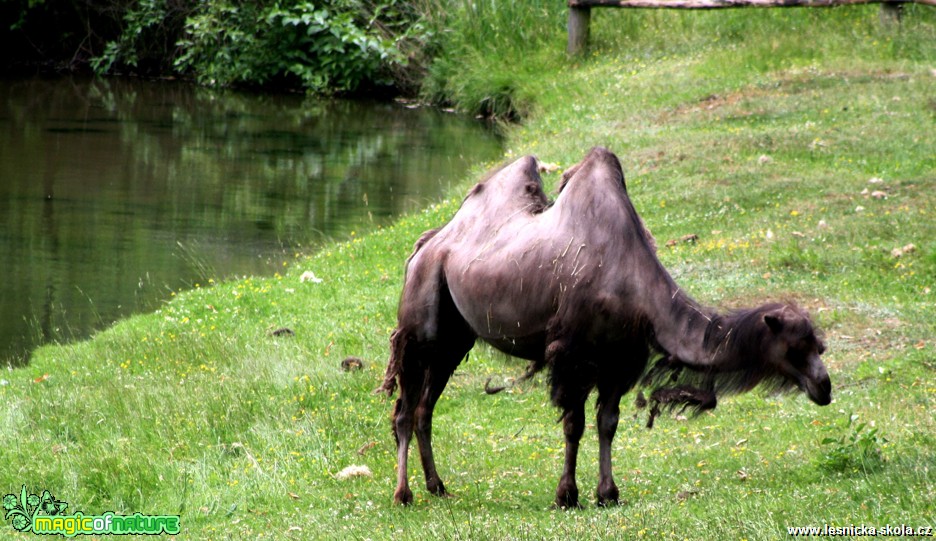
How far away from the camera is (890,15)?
2223cm

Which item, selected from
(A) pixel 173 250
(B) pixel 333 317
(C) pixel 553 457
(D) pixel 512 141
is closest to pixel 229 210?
(A) pixel 173 250

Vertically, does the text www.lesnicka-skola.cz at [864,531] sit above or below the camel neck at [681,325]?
below

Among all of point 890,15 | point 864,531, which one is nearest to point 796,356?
point 864,531

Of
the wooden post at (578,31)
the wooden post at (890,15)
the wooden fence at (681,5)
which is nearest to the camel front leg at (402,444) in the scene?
the wooden fence at (681,5)

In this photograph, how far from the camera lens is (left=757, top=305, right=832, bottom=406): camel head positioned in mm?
6031

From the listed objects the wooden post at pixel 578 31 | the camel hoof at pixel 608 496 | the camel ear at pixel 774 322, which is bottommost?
the camel hoof at pixel 608 496

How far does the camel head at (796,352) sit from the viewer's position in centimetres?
603

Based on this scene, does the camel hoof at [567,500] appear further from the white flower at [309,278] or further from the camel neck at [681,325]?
the white flower at [309,278]

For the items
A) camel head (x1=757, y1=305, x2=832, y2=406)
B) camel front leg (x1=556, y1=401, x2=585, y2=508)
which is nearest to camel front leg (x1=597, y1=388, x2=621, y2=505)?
camel front leg (x1=556, y1=401, x2=585, y2=508)

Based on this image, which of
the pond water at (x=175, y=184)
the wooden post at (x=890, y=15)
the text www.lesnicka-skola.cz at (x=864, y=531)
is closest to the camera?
the text www.lesnicka-skola.cz at (x=864, y=531)

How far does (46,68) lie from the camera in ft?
119

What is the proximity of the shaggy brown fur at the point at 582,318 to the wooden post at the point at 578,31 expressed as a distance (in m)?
19.6

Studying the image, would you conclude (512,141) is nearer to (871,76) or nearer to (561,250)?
(871,76)

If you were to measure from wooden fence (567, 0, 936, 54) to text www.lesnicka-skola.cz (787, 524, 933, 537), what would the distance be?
16.0 metres
